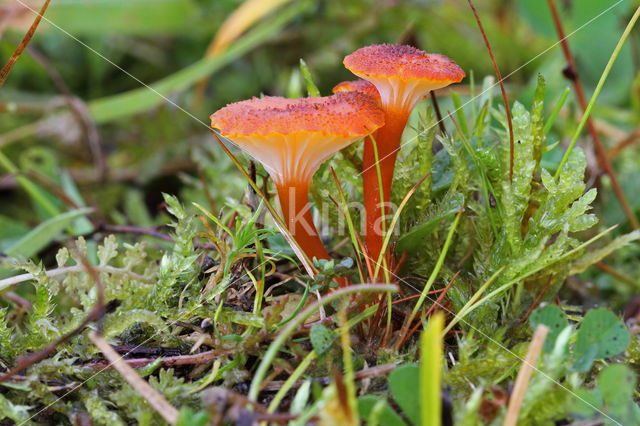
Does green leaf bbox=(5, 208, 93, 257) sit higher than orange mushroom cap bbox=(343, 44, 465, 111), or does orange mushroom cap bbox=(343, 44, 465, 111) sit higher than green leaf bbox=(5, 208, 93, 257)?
orange mushroom cap bbox=(343, 44, 465, 111)

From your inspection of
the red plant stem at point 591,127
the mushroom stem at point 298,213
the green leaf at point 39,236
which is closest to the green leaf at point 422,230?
the mushroom stem at point 298,213

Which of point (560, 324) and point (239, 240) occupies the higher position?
point (239, 240)

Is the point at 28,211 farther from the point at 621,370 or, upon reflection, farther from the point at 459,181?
the point at 621,370

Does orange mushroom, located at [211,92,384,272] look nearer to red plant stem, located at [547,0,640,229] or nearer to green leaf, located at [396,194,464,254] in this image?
green leaf, located at [396,194,464,254]

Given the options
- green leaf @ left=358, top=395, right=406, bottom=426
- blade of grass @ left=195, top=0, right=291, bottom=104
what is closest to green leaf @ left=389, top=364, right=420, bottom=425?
green leaf @ left=358, top=395, right=406, bottom=426

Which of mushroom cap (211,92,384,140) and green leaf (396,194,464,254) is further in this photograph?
green leaf (396,194,464,254)

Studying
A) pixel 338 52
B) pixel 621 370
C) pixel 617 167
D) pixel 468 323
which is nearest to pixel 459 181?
pixel 468 323
